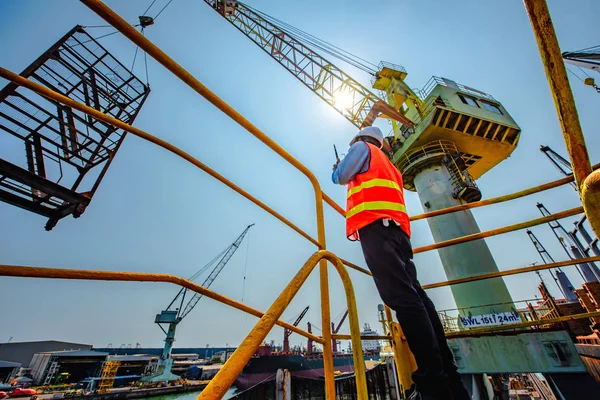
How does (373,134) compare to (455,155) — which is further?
(455,155)

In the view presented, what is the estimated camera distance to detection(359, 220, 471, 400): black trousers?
1.30 meters

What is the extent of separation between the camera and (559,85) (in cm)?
79

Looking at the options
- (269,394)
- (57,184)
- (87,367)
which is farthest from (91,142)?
(87,367)

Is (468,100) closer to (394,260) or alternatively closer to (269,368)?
(394,260)

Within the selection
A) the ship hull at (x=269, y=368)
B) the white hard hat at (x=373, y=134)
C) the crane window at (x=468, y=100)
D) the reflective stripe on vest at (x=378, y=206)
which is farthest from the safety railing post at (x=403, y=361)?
the ship hull at (x=269, y=368)

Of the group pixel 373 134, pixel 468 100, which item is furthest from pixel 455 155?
pixel 373 134

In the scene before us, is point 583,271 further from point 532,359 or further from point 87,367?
point 87,367

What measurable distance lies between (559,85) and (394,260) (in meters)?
1.08

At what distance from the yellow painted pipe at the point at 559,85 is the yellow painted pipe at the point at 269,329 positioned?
40.8 inches

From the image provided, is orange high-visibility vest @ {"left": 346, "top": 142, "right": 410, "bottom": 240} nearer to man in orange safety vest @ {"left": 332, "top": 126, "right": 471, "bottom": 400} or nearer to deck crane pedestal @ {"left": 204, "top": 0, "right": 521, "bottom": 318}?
man in orange safety vest @ {"left": 332, "top": 126, "right": 471, "bottom": 400}

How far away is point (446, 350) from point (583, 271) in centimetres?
2068

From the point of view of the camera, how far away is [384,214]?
1653 millimetres

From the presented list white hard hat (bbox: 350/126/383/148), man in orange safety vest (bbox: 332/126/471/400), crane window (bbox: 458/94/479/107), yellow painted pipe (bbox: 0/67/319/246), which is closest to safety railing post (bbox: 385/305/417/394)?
man in orange safety vest (bbox: 332/126/471/400)

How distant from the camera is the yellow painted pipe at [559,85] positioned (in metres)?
0.77
